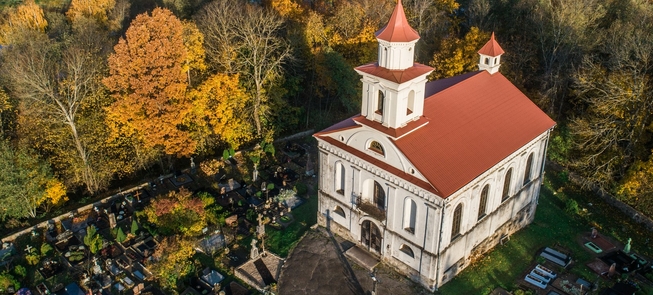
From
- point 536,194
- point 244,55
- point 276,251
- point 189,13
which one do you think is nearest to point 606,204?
point 536,194

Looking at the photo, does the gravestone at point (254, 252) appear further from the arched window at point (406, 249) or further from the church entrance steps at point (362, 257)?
the arched window at point (406, 249)

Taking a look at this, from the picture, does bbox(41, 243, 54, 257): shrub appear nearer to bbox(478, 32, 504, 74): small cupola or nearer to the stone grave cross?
the stone grave cross

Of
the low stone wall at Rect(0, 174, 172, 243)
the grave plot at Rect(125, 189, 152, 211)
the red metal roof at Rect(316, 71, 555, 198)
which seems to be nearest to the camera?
the red metal roof at Rect(316, 71, 555, 198)

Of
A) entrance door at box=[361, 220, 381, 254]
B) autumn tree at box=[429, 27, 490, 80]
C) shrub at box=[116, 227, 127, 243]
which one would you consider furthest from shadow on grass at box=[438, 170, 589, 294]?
shrub at box=[116, 227, 127, 243]

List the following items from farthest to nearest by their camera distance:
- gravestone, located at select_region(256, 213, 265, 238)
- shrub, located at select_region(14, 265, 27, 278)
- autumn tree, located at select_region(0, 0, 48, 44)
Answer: autumn tree, located at select_region(0, 0, 48, 44), gravestone, located at select_region(256, 213, 265, 238), shrub, located at select_region(14, 265, 27, 278)

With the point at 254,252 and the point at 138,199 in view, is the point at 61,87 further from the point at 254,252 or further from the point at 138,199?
the point at 254,252

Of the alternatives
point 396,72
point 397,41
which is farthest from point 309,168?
point 397,41

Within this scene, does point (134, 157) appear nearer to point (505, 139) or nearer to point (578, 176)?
point (505, 139)
